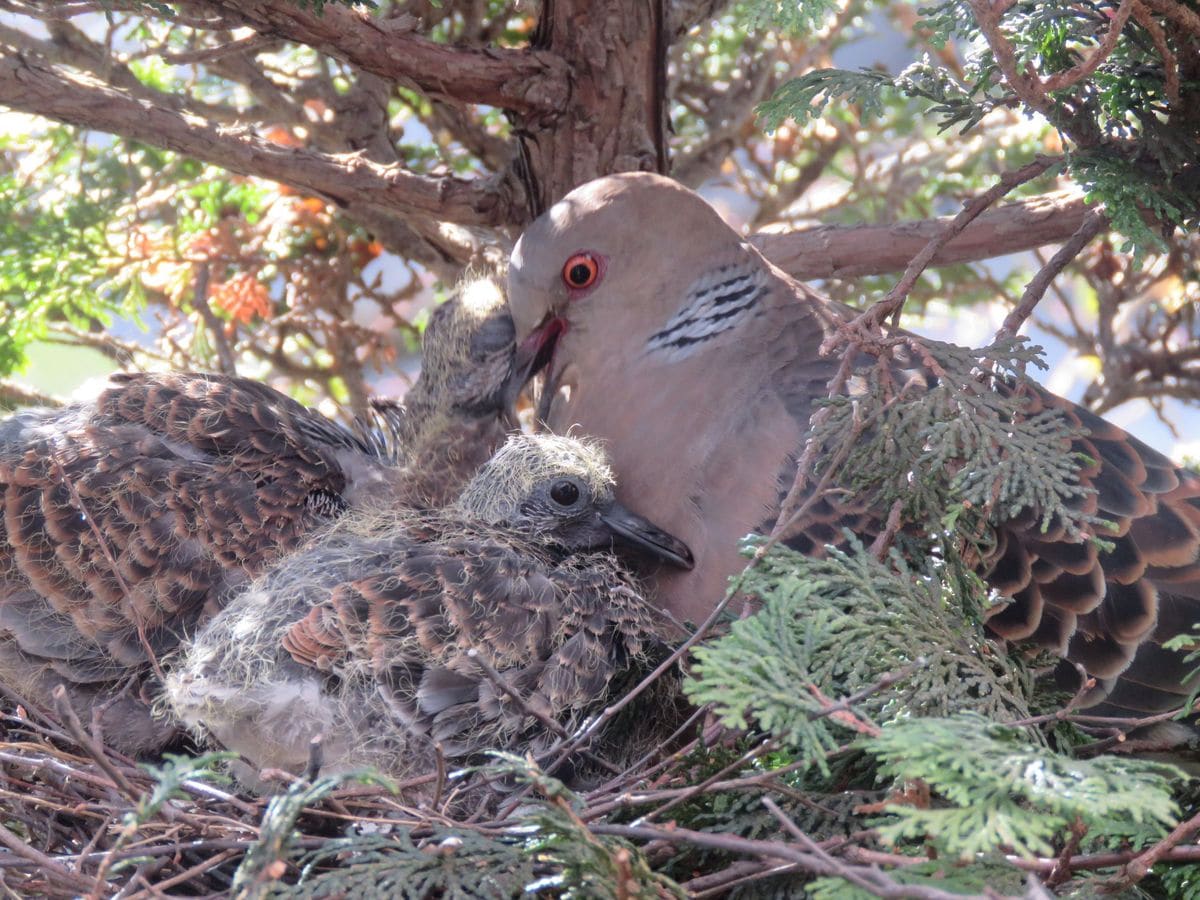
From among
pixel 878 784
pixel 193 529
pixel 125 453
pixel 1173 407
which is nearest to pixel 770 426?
pixel 878 784

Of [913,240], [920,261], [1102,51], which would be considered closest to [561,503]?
[920,261]

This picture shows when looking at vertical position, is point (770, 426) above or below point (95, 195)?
below

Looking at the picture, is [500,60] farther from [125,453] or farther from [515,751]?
[515,751]

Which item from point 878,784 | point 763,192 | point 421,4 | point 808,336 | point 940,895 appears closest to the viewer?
point 940,895

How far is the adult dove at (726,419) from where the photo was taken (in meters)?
1.80

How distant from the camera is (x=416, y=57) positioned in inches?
87.7

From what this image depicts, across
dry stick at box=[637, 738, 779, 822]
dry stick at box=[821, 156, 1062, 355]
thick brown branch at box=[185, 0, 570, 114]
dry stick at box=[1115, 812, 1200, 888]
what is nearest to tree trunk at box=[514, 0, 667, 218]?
thick brown branch at box=[185, 0, 570, 114]

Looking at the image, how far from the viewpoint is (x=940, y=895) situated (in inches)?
42.5

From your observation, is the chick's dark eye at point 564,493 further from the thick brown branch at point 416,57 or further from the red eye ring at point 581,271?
the thick brown branch at point 416,57

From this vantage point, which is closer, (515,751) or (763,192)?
(515,751)

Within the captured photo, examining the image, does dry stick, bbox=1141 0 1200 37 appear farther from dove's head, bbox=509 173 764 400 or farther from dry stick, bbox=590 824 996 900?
dry stick, bbox=590 824 996 900

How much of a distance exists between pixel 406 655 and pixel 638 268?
3.17 ft

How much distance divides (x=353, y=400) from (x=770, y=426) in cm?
164

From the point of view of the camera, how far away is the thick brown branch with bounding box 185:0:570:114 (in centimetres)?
212
